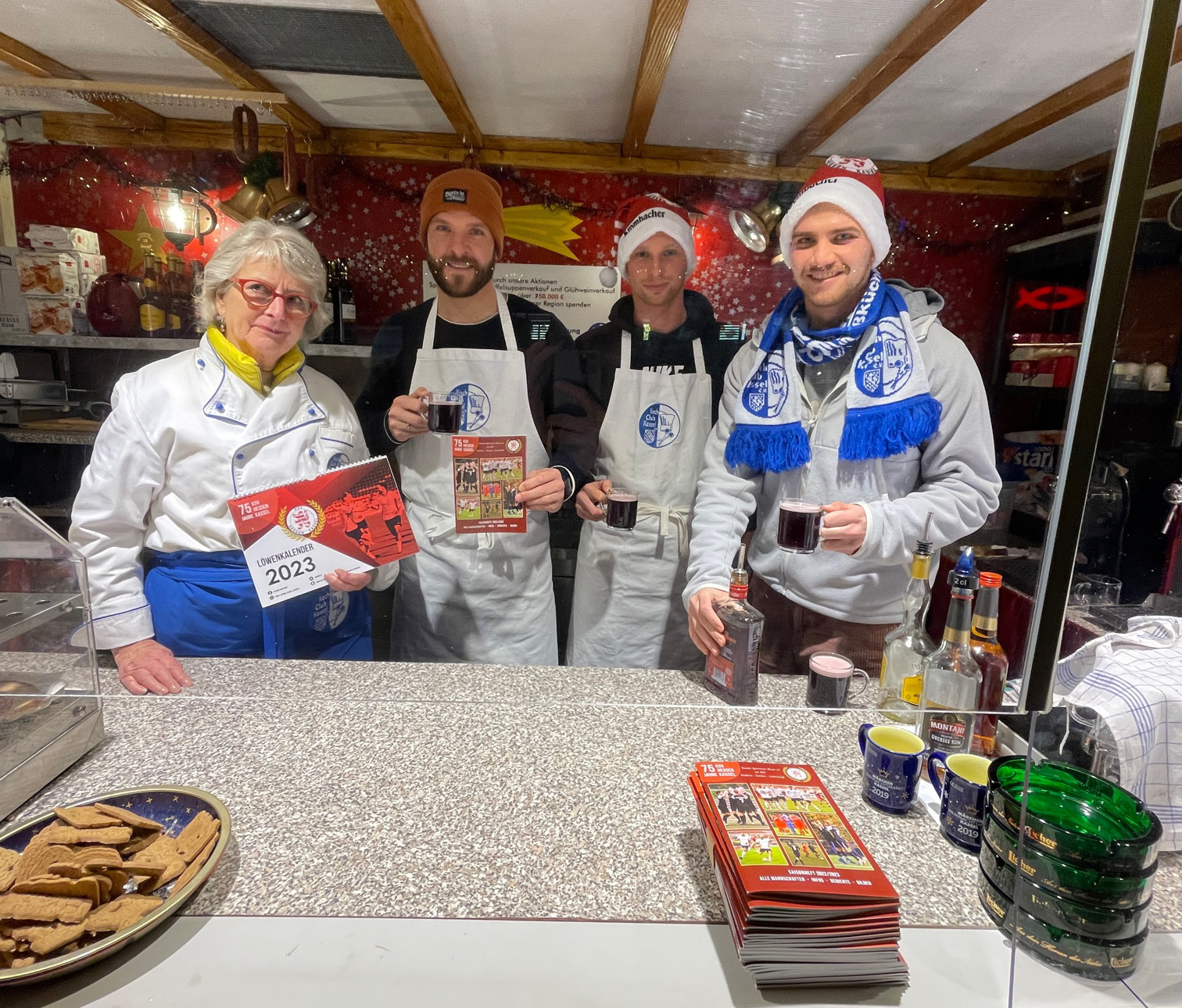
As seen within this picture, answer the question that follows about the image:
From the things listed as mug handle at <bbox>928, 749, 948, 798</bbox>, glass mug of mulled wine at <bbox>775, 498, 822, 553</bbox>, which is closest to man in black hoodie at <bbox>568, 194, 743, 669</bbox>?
glass mug of mulled wine at <bbox>775, 498, 822, 553</bbox>

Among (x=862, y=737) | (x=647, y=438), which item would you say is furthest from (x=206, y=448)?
(x=862, y=737)

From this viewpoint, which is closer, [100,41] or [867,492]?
[100,41]

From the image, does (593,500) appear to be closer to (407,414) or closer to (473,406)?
(473,406)

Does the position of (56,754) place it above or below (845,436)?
below

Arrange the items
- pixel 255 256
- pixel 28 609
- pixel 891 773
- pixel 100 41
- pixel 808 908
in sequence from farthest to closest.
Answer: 1. pixel 255 256
2. pixel 100 41
3. pixel 28 609
4. pixel 891 773
5. pixel 808 908

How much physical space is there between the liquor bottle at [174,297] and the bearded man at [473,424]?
37cm

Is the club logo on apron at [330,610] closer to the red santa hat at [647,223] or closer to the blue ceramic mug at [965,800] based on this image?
the red santa hat at [647,223]

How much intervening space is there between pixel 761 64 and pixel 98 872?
1585 mm

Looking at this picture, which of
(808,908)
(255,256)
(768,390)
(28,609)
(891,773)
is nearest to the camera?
(808,908)

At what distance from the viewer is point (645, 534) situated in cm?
154

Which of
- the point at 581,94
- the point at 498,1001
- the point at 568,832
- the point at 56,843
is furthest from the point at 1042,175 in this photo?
the point at 56,843

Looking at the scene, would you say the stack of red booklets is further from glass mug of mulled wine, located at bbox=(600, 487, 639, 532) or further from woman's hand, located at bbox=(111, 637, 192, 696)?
woman's hand, located at bbox=(111, 637, 192, 696)

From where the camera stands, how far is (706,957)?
743 millimetres

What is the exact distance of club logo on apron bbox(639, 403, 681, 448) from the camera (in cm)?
148
